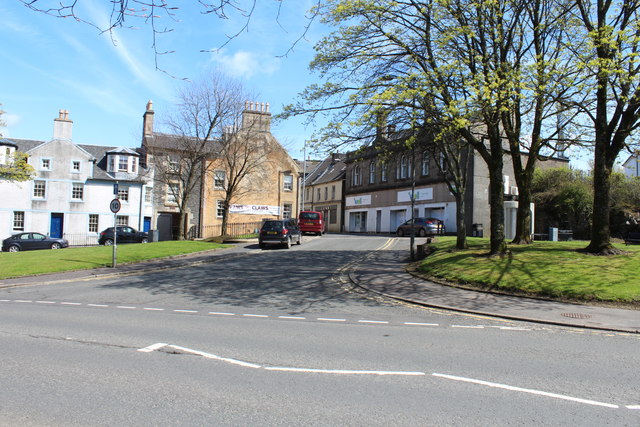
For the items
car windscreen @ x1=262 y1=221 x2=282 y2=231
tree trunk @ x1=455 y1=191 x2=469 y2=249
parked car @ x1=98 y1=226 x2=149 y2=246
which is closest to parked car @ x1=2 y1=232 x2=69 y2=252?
parked car @ x1=98 y1=226 x2=149 y2=246

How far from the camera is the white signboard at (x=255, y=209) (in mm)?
45281

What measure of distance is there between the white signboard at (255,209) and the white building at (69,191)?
875cm

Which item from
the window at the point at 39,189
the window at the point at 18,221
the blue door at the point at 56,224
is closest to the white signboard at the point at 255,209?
the blue door at the point at 56,224

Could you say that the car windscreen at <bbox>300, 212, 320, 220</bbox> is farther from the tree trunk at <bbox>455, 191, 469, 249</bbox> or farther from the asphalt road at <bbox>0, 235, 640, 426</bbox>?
the asphalt road at <bbox>0, 235, 640, 426</bbox>

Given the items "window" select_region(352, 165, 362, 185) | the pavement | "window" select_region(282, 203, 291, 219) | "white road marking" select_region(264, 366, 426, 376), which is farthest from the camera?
"window" select_region(352, 165, 362, 185)

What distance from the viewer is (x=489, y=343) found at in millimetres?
7582

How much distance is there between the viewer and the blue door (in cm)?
3934

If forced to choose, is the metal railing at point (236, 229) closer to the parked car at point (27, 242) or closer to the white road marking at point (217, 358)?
the parked car at point (27, 242)

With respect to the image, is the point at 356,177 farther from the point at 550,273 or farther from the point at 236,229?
the point at 550,273

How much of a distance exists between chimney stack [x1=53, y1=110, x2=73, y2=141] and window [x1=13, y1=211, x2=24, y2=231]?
25.2 feet

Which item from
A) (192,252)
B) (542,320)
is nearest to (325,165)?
(192,252)

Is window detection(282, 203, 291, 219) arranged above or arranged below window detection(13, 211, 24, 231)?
above

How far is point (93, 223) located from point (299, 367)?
1594 inches

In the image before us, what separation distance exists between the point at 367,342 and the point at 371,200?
46980 mm
